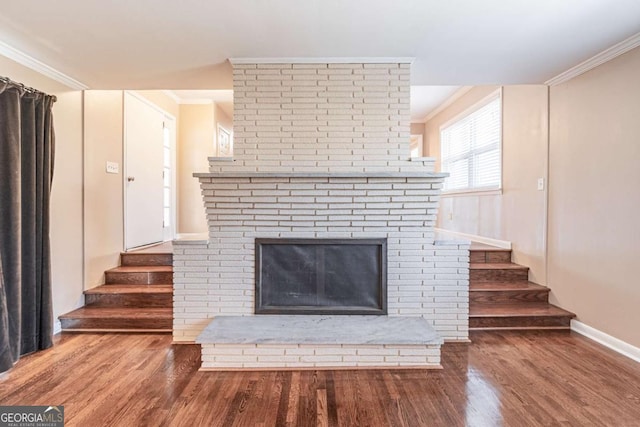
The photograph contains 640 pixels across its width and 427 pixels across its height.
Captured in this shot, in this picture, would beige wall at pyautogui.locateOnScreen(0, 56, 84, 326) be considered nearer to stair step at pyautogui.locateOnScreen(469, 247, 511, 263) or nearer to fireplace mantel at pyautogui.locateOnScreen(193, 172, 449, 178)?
fireplace mantel at pyautogui.locateOnScreen(193, 172, 449, 178)

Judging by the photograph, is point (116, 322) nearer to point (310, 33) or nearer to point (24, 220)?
point (24, 220)

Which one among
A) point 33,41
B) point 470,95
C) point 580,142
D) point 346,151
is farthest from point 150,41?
point 470,95

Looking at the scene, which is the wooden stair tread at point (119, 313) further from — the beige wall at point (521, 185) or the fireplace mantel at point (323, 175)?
the beige wall at point (521, 185)

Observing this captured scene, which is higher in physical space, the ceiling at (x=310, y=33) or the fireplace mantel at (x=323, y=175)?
the ceiling at (x=310, y=33)

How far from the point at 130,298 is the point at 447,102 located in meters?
5.06

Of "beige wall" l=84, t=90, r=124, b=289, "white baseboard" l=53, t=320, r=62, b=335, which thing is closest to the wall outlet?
"beige wall" l=84, t=90, r=124, b=289

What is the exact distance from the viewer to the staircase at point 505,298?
9.45 feet

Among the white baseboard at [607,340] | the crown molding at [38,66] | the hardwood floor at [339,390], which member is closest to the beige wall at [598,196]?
the white baseboard at [607,340]

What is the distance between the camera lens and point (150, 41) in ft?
7.46

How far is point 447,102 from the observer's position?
5.18 metres

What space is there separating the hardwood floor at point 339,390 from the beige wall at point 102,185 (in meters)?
0.98

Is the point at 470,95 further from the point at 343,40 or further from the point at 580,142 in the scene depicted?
the point at 343,40

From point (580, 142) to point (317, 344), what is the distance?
2769 millimetres

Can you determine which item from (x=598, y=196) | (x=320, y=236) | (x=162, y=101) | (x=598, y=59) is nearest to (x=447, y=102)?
(x=598, y=59)
